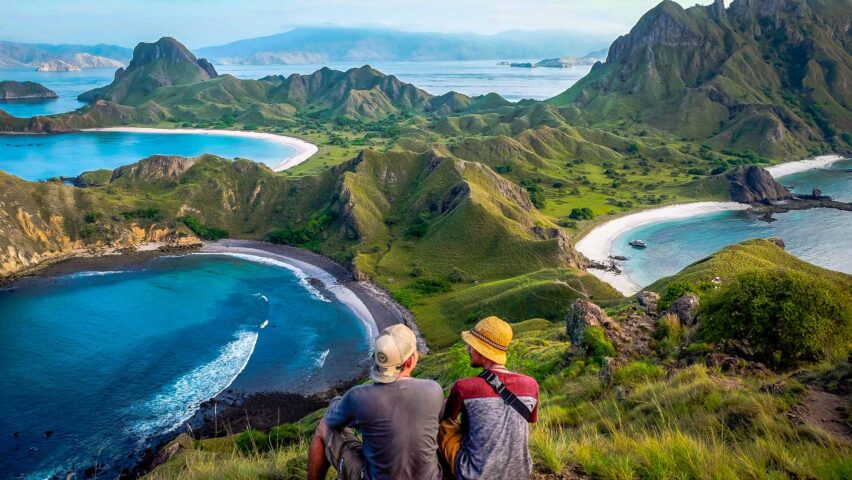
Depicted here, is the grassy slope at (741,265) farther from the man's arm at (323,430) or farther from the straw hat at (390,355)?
the man's arm at (323,430)

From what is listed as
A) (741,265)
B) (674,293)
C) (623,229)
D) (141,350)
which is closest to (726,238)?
(623,229)

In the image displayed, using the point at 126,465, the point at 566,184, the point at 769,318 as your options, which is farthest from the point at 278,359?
the point at 566,184

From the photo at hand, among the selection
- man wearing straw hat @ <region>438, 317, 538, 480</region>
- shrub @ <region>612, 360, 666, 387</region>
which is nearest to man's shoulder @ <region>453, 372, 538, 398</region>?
man wearing straw hat @ <region>438, 317, 538, 480</region>

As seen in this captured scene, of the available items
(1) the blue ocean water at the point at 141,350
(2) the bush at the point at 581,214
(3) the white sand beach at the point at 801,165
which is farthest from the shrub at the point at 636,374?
(3) the white sand beach at the point at 801,165

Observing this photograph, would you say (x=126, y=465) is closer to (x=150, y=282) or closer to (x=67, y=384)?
(x=67, y=384)

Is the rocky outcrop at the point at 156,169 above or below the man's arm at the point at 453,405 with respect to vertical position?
below

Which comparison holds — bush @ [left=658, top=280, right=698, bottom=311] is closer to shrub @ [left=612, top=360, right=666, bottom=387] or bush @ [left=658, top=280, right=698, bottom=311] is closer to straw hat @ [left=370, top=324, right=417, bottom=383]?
shrub @ [left=612, top=360, right=666, bottom=387]
